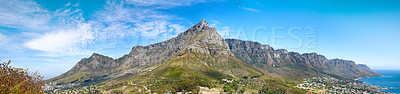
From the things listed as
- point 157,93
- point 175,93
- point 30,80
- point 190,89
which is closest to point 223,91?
point 190,89

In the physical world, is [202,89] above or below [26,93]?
below

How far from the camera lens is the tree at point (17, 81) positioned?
732 inches

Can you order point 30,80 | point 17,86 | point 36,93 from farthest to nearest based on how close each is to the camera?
point 30,80 → point 36,93 → point 17,86

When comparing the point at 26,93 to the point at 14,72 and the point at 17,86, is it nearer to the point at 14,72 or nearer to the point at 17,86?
the point at 17,86

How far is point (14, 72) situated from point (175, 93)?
159 m

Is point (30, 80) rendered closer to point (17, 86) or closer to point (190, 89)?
point (17, 86)

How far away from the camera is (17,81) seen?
2142 cm

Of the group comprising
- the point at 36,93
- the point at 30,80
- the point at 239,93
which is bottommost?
the point at 239,93

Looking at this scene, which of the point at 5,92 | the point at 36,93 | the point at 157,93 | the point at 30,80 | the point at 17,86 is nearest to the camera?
the point at 5,92

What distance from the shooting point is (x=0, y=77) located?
18.5m

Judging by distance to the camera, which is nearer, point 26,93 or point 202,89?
point 26,93

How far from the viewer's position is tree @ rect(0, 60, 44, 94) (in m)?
18.6

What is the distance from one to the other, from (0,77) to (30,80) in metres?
4.63

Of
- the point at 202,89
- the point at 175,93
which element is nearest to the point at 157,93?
the point at 175,93
